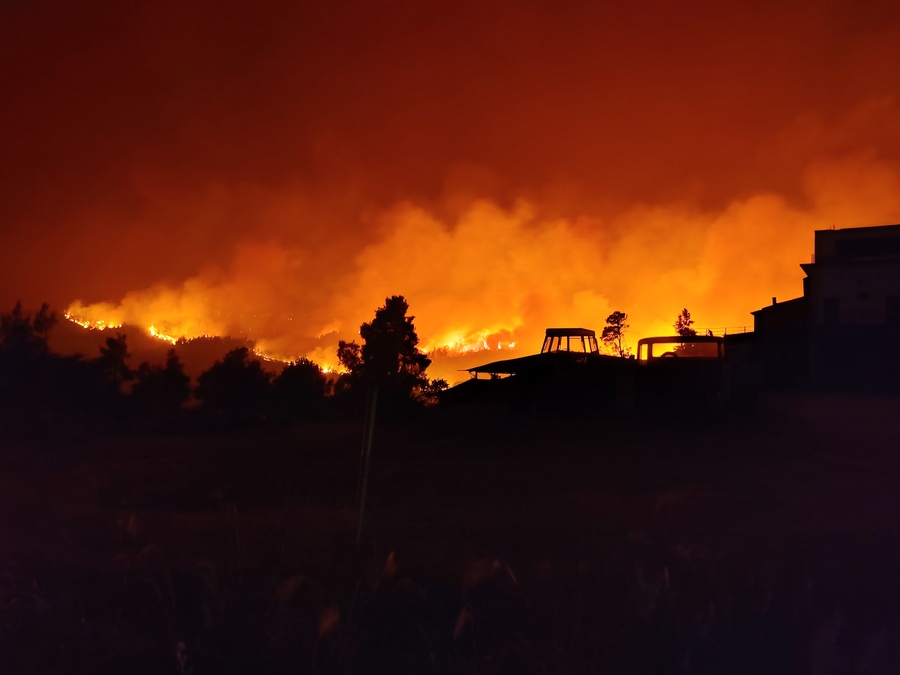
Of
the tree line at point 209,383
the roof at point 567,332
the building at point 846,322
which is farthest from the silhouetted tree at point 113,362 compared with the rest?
the building at point 846,322

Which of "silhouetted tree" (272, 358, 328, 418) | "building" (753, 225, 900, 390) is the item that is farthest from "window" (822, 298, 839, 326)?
"silhouetted tree" (272, 358, 328, 418)

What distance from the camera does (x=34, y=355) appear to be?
819 inches

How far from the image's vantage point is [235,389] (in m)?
23.6

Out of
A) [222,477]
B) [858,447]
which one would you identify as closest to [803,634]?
[222,477]

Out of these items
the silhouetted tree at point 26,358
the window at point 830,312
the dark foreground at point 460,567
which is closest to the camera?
the dark foreground at point 460,567

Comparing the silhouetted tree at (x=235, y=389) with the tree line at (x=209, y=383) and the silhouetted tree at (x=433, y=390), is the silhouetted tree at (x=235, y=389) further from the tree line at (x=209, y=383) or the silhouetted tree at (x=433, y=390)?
the silhouetted tree at (x=433, y=390)

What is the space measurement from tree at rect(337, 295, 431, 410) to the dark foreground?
1271 cm

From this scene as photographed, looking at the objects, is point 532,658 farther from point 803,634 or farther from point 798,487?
point 798,487

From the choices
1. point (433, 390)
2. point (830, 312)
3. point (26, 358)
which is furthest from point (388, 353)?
point (830, 312)

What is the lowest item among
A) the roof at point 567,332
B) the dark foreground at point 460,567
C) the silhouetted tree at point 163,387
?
the dark foreground at point 460,567

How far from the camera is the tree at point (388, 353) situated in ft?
90.3

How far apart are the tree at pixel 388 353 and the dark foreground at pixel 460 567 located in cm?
1271

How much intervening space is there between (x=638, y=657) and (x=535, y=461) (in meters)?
8.44

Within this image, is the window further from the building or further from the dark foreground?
the dark foreground
